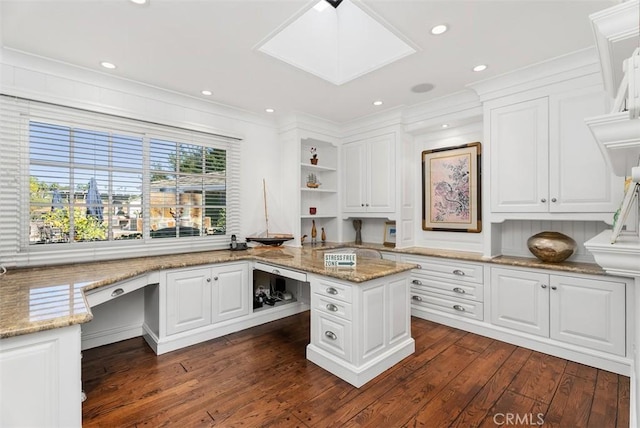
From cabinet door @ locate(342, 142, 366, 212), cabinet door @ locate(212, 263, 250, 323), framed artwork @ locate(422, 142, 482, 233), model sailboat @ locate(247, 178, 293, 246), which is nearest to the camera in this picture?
cabinet door @ locate(212, 263, 250, 323)

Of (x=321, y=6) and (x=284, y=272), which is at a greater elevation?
(x=321, y=6)

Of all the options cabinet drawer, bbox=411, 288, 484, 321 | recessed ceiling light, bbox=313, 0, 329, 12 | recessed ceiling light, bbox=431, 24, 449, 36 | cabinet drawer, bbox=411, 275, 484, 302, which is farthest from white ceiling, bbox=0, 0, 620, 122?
cabinet drawer, bbox=411, 288, 484, 321

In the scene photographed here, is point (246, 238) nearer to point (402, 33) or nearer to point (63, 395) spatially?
point (63, 395)

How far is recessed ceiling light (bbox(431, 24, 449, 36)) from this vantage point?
6.98 feet

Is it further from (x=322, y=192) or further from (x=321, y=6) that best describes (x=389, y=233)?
(x=321, y=6)

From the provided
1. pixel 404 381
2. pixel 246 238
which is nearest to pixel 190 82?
pixel 246 238

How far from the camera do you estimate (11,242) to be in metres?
2.43

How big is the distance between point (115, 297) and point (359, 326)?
197 cm

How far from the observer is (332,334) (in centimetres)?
238

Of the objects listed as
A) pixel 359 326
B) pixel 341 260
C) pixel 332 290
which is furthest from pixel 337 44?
pixel 359 326

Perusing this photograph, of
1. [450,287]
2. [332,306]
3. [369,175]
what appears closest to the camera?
[332,306]

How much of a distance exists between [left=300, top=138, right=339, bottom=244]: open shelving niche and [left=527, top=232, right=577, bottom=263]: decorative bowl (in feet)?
8.28

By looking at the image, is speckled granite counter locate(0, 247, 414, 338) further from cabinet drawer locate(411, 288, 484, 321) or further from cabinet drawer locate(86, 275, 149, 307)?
cabinet drawer locate(411, 288, 484, 321)

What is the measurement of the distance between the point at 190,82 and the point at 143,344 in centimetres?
260
